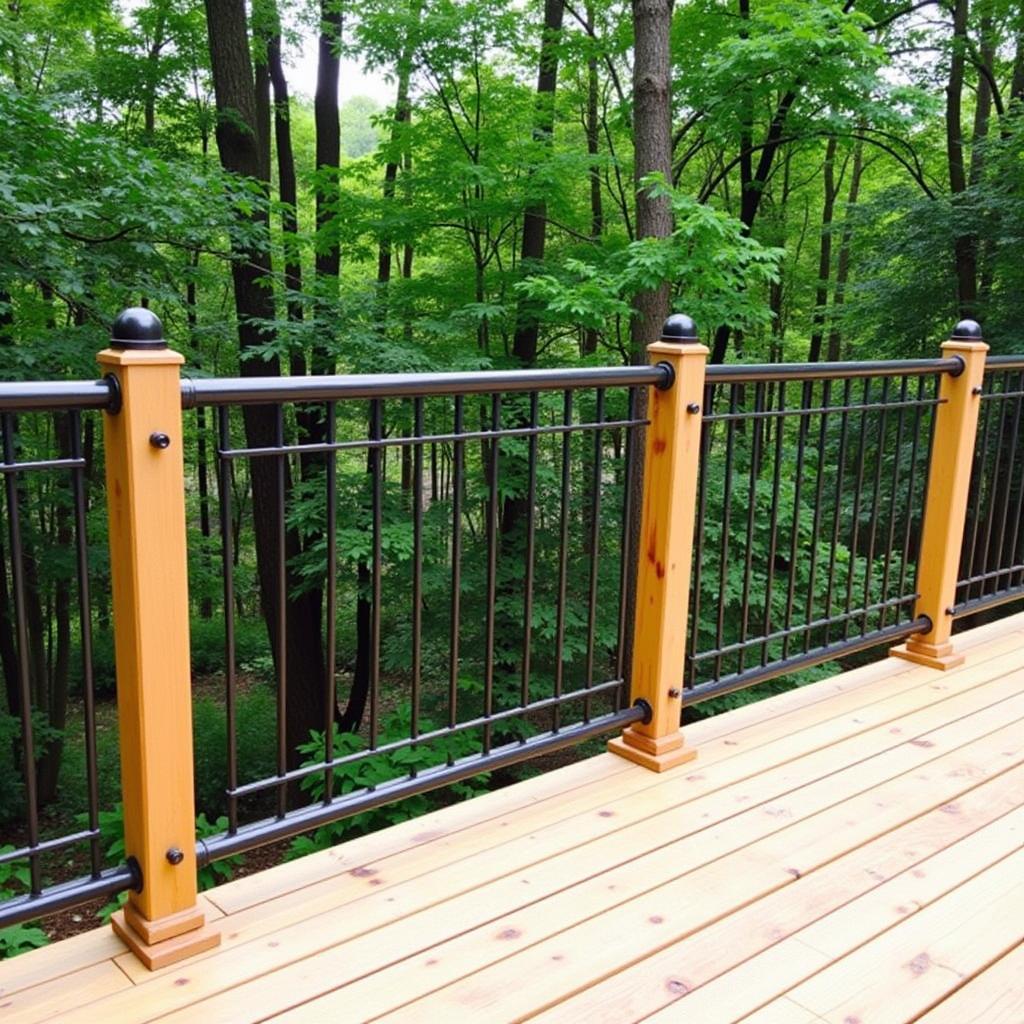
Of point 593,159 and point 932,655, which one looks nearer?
point 932,655

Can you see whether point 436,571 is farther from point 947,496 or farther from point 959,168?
point 959,168

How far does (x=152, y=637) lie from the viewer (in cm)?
169

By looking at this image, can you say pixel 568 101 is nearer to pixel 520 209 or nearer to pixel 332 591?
pixel 520 209

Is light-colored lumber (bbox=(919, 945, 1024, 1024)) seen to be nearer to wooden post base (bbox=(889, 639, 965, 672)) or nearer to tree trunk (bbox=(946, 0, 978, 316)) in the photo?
wooden post base (bbox=(889, 639, 965, 672))

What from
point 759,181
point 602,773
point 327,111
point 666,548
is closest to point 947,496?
point 666,548

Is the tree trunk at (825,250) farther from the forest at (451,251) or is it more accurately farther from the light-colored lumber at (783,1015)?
the light-colored lumber at (783,1015)

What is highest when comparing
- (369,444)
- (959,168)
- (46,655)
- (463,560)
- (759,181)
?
(959,168)

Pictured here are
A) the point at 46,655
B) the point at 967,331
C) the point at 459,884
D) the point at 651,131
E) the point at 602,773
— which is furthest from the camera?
the point at 46,655

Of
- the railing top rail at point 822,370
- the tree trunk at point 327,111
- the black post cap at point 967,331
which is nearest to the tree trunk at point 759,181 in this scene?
the tree trunk at point 327,111

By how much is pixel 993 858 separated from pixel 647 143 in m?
5.32

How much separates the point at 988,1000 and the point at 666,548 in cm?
125

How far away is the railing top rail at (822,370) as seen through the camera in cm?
254

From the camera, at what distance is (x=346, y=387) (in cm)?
188

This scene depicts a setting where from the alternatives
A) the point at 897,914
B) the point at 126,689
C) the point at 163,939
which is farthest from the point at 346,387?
the point at 897,914
